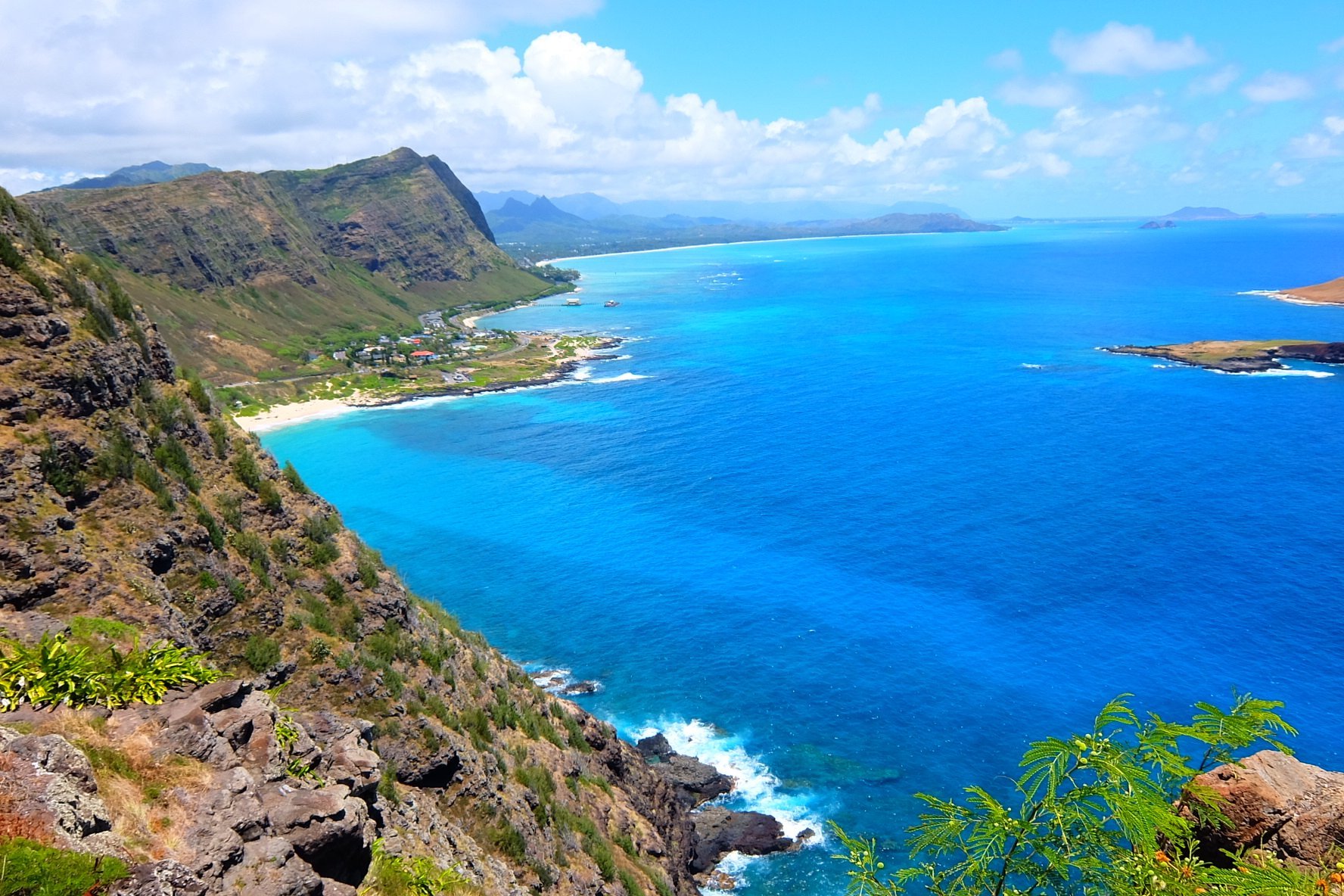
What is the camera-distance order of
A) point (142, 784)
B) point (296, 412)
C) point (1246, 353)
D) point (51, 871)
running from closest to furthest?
point (51, 871)
point (142, 784)
point (296, 412)
point (1246, 353)

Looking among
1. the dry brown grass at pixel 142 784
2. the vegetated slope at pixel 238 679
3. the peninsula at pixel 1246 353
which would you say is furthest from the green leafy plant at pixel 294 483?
the peninsula at pixel 1246 353

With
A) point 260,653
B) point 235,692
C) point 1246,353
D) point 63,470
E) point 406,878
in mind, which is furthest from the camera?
point 1246,353

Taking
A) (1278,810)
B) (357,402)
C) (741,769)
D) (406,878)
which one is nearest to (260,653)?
(406,878)

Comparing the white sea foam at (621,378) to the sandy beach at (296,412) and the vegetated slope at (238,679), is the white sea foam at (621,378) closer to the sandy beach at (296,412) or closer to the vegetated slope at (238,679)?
the sandy beach at (296,412)

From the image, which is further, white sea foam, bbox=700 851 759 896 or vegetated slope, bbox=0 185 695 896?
white sea foam, bbox=700 851 759 896

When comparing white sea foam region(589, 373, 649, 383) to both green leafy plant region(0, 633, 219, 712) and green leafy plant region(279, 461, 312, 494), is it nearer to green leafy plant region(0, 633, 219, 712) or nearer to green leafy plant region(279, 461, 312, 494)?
green leafy plant region(279, 461, 312, 494)

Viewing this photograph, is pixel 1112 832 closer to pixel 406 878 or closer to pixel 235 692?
pixel 406 878

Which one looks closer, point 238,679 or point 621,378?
point 238,679

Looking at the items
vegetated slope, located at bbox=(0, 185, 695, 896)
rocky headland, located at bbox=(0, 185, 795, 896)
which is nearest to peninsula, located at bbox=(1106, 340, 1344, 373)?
rocky headland, located at bbox=(0, 185, 795, 896)
